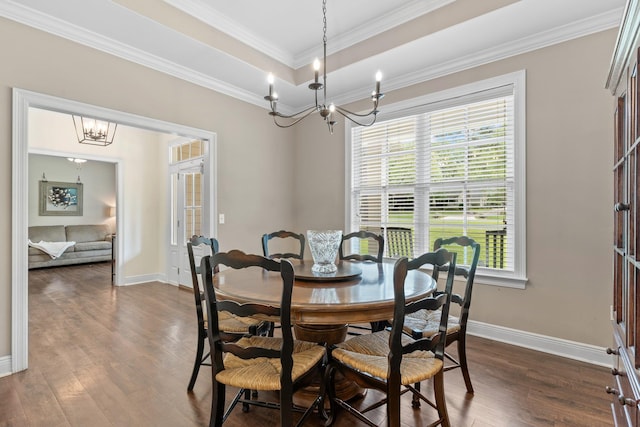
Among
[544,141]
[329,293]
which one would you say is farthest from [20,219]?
[544,141]

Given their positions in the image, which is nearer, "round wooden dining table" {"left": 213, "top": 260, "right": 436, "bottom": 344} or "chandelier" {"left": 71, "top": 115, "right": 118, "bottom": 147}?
"round wooden dining table" {"left": 213, "top": 260, "right": 436, "bottom": 344}

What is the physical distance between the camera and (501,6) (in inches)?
94.9

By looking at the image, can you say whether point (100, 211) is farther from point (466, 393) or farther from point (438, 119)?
point (466, 393)

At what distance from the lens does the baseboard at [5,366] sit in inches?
91.7

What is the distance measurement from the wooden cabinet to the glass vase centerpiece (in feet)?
4.66

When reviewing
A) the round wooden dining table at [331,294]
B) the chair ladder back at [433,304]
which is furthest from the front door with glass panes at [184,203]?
the chair ladder back at [433,304]

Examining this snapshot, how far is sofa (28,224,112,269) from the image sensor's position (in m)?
7.06

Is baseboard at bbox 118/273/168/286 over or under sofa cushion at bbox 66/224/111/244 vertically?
under

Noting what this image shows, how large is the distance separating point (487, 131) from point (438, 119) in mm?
515

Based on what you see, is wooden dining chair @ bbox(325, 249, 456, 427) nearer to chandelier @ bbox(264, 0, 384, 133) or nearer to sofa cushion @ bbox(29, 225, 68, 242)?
chandelier @ bbox(264, 0, 384, 133)

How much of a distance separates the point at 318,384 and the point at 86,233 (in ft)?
28.5

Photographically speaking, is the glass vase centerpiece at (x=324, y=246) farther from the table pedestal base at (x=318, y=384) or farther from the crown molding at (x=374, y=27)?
the crown molding at (x=374, y=27)

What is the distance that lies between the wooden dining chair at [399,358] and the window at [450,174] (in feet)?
5.69

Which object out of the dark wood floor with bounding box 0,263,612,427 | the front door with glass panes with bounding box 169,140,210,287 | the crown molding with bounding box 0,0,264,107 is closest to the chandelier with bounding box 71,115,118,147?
the front door with glass panes with bounding box 169,140,210,287
